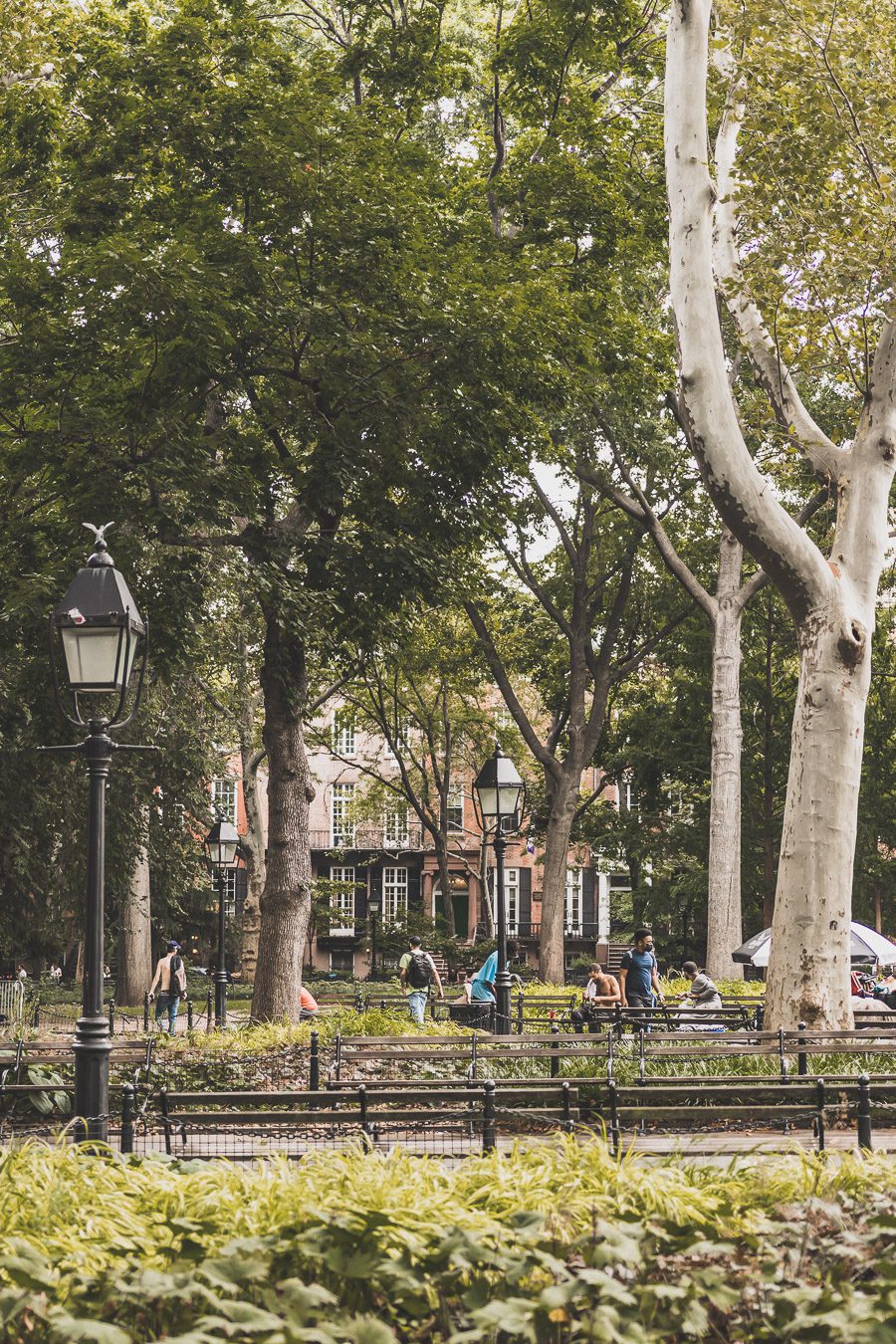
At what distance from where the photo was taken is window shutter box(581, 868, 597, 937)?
192 feet

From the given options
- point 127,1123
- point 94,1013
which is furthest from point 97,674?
point 127,1123

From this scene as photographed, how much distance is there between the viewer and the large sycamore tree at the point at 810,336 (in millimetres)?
13820

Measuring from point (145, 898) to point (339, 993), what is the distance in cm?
692

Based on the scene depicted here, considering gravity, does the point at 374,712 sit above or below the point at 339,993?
above

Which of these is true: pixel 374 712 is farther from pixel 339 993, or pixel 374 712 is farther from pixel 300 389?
pixel 300 389

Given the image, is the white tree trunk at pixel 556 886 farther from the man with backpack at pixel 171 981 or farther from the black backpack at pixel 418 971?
the black backpack at pixel 418 971

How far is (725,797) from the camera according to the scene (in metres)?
25.7

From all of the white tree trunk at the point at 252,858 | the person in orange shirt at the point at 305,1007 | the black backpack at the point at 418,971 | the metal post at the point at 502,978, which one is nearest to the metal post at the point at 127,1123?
the metal post at the point at 502,978

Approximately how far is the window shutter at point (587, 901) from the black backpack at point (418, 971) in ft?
128

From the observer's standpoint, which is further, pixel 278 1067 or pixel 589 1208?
pixel 278 1067

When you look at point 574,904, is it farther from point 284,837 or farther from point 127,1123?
point 127,1123

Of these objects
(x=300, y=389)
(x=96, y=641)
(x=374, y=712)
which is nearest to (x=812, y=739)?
(x=300, y=389)

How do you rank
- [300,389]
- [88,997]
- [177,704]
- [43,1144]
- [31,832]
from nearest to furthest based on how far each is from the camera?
[43,1144] < [88,997] < [300,389] < [31,832] < [177,704]

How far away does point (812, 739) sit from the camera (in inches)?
555
